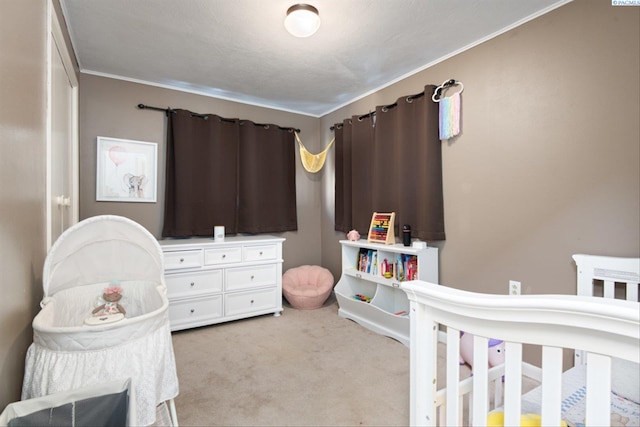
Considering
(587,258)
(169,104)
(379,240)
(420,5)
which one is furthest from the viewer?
(169,104)

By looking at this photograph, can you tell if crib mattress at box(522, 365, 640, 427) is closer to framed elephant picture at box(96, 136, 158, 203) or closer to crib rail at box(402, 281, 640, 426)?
crib rail at box(402, 281, 640, 426)

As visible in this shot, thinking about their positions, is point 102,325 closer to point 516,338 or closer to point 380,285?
point 516,338

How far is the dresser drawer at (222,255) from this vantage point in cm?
297

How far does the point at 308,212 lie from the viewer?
13.5ft

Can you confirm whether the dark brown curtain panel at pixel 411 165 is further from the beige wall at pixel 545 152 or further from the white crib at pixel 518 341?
the white crib at pixel 518 341

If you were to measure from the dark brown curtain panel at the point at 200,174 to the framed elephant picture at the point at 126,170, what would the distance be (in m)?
0.16

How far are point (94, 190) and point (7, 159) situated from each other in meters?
2.01

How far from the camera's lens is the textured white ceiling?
6.41 feet

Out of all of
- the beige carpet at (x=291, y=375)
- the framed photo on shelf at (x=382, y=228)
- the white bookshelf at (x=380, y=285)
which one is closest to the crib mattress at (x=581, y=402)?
the beige carpet at (x=291, y=375)

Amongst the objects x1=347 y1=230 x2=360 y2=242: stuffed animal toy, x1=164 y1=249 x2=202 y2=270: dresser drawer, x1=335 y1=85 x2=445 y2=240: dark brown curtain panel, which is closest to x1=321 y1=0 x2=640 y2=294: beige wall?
x1=335 y1=85 x2=445 y2=240: dark brown curtain panel

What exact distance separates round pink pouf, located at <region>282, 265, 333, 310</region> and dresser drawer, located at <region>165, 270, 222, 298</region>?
0.83 m

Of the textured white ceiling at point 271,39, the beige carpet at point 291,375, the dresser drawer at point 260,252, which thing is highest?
the textured white ceiling at point 271,39

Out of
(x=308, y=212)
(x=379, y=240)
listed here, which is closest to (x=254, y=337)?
(x=379, y=240)

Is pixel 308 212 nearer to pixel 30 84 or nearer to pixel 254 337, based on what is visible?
pixel 254 337
